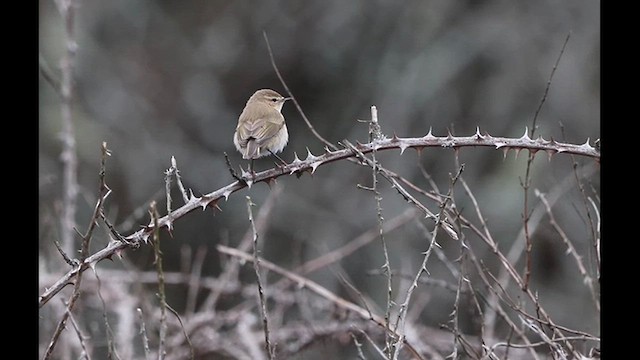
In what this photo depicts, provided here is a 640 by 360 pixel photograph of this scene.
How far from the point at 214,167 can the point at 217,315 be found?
8253mm

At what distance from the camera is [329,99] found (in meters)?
13.7

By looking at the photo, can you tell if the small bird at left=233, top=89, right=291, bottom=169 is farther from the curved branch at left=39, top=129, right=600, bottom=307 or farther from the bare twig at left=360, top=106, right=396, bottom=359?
the bare twig at left=360, top=106, right=396, bottom=359

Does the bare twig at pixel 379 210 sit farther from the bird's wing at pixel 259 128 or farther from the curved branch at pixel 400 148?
the bird's wing at pixel 259 128

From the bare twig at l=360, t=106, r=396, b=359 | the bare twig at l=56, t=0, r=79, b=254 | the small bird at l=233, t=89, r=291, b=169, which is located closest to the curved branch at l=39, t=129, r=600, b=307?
the bare twig at l=360, t=106, r=396, b=359

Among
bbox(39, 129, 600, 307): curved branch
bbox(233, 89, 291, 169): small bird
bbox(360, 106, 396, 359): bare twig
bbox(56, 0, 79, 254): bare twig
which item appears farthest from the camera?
bbox(233, 89, 291, 169): small bird

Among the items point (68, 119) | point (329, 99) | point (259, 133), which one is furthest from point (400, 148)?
point (329, 99)

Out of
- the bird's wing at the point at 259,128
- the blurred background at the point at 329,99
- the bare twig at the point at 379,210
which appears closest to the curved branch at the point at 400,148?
the bare twig at the point at 379,210

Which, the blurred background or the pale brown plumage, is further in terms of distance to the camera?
the blurred background

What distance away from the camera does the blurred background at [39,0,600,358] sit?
12.4 meters

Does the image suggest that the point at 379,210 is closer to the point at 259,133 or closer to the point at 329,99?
the point at 259,133

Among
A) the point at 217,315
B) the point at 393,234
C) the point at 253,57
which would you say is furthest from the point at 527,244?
the point at 253,57

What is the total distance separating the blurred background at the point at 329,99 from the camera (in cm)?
1241

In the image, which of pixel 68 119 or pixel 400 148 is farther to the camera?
pixel 68 119

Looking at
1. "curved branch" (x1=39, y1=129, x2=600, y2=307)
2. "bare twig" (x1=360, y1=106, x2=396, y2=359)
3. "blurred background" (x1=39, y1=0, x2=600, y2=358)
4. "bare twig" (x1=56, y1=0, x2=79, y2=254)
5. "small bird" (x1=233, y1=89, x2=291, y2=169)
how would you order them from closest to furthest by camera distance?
"bare twig" (x1=360, y1=106, x2=396, y2=359) → "curved branch" (x1=39, y1=129, x2=600, y2=307) → "bare twig" (x1=56, y1=0, x2=79, y2=254) → "small bird" (x1=233, y1=89, x2=291, y2=169) → "blurred background" (x1=39, y1=0, x2=600, y2=358)
